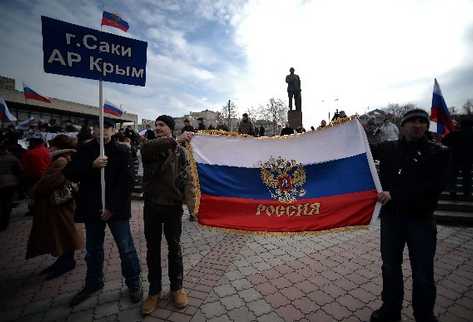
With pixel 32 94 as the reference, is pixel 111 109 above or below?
below

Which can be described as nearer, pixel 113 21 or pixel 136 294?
pixel 136 294

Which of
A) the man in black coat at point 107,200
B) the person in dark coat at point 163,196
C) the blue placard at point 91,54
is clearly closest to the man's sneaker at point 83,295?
the man in black coat at point 107,200

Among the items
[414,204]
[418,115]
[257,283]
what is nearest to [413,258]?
[414,204]

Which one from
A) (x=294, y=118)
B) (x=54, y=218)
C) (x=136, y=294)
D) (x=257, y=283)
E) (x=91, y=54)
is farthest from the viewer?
(x=294, y=118)

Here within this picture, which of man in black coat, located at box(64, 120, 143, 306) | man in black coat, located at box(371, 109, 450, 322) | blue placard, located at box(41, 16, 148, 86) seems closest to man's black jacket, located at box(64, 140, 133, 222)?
man in black coat, located at box(64, 120, 143, 306)

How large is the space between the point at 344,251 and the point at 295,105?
998 cm

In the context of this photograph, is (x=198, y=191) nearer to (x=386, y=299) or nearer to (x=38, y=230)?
(x=386, y=299)

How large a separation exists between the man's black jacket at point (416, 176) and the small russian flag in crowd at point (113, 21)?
3856mm

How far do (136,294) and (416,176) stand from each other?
3.53 meters

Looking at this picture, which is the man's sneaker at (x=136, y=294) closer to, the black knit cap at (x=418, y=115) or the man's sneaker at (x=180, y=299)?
the man's sneaker at (x=180, y=299)

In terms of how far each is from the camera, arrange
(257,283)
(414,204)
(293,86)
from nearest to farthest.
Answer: (414,204), (257,283), (293,86)

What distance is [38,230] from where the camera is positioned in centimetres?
422

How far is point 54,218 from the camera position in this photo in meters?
4.25

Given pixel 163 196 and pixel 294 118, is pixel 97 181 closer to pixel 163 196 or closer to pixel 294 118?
pixel 163 196
